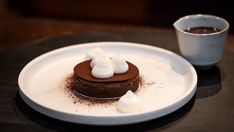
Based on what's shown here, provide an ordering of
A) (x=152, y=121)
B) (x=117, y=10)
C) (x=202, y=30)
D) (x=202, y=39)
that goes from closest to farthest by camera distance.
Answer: (x=152, y=121)
(x=202, y=39)
(x=202, y=30)
(x=117, y=10)

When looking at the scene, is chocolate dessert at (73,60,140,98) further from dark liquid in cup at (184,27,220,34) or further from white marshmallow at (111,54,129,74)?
dark liquid in cup at (184,27,220,34)

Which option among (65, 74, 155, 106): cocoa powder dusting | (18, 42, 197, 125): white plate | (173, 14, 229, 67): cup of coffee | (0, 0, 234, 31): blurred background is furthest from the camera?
(0, 0, 234, 31): blurred background

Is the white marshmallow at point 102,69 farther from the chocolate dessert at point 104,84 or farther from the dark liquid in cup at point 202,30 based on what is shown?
the dark liquid in cup at point 202,30

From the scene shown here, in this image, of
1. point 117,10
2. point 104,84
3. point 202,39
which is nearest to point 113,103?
point 104,84

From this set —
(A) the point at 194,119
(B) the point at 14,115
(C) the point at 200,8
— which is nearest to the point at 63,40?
(B) the point at 14,115

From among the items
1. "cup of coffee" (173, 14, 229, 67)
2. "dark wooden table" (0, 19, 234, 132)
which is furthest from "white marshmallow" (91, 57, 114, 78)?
"cup of coffee" (173, 14, 229, 67)

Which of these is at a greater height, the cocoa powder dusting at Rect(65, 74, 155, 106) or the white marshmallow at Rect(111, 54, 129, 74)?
the white marshmallow at Rect(111, 54, 129, 74)

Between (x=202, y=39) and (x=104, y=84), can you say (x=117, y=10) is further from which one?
(x=104, y=84)
